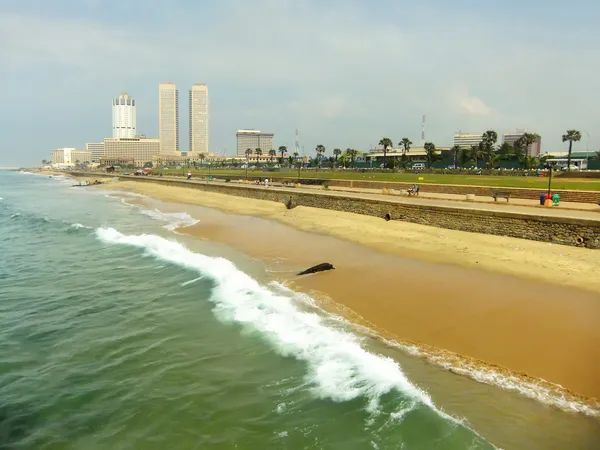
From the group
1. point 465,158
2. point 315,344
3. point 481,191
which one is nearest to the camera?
point 315,344

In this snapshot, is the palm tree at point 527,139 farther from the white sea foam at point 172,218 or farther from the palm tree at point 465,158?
the white sea foam at point 172,218

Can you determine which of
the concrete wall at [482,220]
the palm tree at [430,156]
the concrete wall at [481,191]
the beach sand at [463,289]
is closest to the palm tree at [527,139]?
the palm tree at [430,156]

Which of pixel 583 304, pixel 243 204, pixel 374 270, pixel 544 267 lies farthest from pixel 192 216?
pixel 583 304

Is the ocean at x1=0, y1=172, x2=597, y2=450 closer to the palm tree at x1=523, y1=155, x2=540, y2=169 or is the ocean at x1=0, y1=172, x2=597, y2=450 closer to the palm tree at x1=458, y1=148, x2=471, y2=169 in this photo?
the palm tree at x1=523, y1=155, x2=540, y2=169

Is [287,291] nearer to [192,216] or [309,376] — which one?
[309,376]

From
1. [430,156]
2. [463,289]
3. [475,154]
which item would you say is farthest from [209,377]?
[430,156]

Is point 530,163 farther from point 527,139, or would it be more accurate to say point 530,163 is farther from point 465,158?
point 527,139

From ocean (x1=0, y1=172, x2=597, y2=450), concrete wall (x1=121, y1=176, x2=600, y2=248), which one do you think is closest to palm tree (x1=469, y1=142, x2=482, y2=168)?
concrete wall (x1=121, y1=176, x2=600, y2=248)
